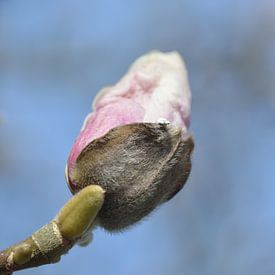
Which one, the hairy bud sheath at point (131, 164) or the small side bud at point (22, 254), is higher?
the hairy bud sheath at point (131, 164)

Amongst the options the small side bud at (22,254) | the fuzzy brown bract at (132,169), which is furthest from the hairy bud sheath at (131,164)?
the small side bud at (22,254)

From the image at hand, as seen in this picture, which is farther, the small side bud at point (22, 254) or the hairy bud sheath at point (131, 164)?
the hairy bud sheath at point (131, 164)

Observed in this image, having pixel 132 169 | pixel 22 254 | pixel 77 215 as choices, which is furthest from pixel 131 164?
pixel 22 254

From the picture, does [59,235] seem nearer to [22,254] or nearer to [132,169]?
[22,254]

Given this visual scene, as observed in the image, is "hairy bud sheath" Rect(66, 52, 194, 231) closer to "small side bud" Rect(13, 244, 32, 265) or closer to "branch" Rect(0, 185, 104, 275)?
"branch" Rect(0, 185, 104, 275)

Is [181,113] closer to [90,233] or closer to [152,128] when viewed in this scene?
[152,128]

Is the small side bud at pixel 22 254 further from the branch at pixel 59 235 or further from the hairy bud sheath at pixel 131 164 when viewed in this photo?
the hairy bud sheath at pixel 131 164
